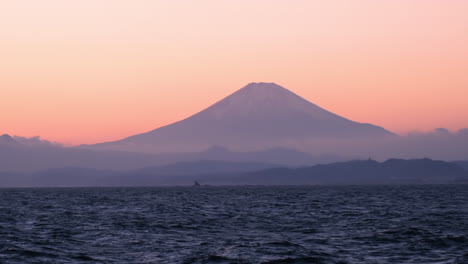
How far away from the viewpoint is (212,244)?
4181 cm

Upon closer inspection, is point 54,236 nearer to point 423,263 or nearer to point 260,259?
point 260,259

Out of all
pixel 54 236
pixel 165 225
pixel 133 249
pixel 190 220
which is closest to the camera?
pixel 133 249

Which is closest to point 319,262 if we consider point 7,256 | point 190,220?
point 7,256

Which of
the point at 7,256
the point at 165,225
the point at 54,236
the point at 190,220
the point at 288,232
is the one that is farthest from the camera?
the point at 190,220

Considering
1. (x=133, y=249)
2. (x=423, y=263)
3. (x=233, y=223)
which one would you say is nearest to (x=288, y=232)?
(x=233, y=223)

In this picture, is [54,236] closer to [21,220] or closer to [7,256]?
[7,256]

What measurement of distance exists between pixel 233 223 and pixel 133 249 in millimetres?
18786

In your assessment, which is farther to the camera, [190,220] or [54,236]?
[190,220]

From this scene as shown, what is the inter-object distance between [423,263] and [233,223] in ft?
83.4

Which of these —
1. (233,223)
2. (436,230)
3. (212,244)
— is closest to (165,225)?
(233,223)

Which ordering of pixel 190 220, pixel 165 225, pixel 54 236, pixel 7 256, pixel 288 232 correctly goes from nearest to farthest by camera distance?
1. pixel 7 256
2. pixel 54 236
3. pixel 288 232
4. pixel 165 225
5. pixel 190 220

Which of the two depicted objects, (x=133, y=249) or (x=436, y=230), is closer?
(x=133, y=249)

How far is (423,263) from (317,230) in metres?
16.9

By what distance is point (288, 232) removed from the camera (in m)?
49.7
